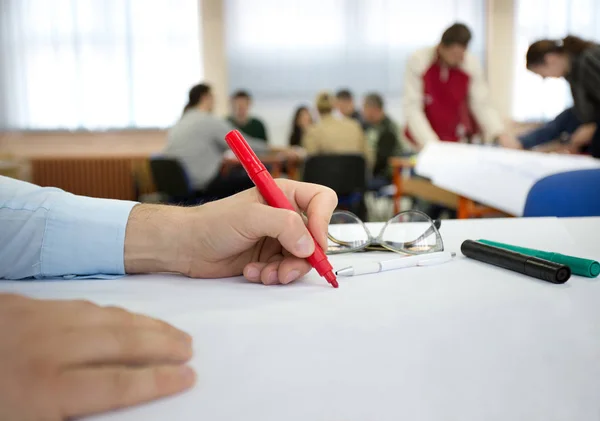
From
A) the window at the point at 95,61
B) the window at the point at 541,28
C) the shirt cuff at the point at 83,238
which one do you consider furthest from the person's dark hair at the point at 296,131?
the shirt cuff at the point at 83,238

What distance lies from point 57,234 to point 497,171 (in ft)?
4.95

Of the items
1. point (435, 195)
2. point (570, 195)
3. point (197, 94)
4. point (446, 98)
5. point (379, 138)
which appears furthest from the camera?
point (379, 138)

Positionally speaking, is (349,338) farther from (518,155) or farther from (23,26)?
(23,26)

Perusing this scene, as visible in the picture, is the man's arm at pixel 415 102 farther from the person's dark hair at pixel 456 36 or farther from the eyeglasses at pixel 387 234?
the eyeglasses at pixel 387 234

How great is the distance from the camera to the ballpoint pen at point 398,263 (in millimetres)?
640

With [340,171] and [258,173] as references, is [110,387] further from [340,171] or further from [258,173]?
[340,171]

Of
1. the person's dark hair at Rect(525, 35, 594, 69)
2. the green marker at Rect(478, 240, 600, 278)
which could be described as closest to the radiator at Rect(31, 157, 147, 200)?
the person's dark hair at Rect(525, 35, 594, 69)

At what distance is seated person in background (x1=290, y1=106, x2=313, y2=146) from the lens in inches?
250

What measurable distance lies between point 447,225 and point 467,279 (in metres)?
0.30

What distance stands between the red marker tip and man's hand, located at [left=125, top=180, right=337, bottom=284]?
0.03 meters

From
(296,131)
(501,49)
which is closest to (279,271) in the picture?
(296,131)

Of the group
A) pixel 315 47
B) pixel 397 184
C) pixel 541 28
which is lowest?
pixel 397 184

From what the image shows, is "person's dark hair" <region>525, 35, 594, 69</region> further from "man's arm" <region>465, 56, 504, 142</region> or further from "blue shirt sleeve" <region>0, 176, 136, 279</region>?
"blue shirt sleeve" <region>0, 176, 136, 279</region>

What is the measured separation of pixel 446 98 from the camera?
11.7 ft
